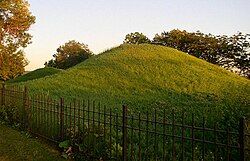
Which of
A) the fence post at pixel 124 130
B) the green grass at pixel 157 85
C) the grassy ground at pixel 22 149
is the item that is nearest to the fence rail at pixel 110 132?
the fence post at pixel 124 130

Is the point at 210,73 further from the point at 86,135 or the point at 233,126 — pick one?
the point at 86,135

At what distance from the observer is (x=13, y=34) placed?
38250 millimetres

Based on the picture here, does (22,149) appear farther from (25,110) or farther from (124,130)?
(124,130)

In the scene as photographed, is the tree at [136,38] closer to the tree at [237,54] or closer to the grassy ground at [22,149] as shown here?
the tree at [237,54]

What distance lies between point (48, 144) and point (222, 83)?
651 inches

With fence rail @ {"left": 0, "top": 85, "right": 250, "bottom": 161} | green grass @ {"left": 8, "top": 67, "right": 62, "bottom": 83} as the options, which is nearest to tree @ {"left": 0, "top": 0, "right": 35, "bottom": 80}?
green grass @ {"left": 8, "top": 67, "right": 62, "bottom": 83}

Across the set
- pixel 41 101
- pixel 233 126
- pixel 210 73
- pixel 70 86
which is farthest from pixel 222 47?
pixel 41 101

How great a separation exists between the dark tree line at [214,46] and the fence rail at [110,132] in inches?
1525

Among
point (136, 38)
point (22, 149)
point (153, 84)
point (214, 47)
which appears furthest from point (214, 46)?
point (22, 149)

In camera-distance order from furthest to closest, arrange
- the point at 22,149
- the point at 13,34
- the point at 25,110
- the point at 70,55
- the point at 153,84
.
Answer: the point at 70,55, the point at 13,34, the point at 153,84, the point at 25,110, the point at 22,149

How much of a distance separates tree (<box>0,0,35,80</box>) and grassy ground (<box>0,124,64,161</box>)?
26.5 m

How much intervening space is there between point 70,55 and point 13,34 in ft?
118

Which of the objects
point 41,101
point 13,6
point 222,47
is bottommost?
point 41,101

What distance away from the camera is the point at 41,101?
11898mm
